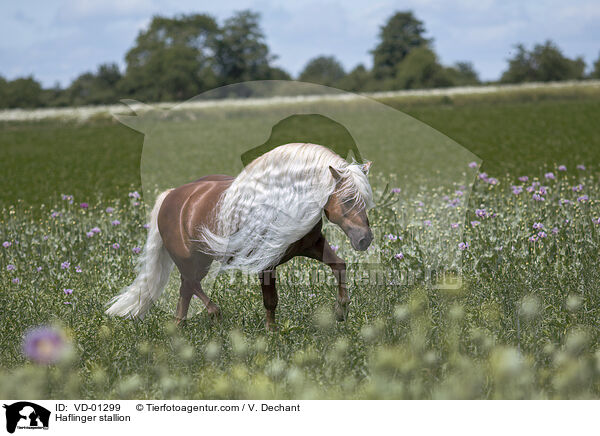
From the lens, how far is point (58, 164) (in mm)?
20672

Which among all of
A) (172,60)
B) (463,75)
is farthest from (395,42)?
(172,60)

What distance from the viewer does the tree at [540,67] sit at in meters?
75.5

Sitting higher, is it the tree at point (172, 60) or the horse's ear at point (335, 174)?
the tree at point (172, 60)

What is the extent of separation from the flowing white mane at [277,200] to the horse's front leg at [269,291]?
0.19m

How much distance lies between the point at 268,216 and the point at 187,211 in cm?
79

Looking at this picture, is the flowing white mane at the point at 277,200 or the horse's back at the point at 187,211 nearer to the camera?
the flowing white mane at the point at 277,200

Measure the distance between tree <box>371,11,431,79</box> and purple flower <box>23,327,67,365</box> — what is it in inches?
3495

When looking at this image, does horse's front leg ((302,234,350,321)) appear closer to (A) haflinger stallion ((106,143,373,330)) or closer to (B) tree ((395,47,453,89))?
(A) haflinger stallion ((106,143,373,330))

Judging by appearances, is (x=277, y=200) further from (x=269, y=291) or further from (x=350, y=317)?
(x=350, y=317)

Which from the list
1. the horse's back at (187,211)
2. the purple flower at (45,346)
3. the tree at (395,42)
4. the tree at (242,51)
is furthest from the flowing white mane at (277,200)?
the tree at (395,42)

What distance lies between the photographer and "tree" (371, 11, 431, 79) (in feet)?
307

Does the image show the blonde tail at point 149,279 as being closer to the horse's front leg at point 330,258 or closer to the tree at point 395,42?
the horse's front leg at point 330,258

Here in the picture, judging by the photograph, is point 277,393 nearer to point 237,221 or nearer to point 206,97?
point 237,221

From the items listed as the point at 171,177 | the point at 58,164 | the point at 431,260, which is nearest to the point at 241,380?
the point at 171,177
